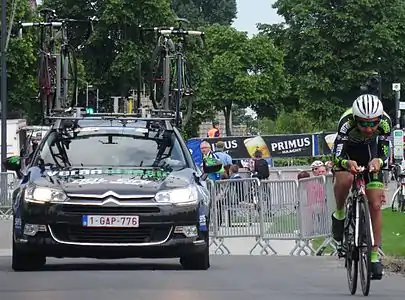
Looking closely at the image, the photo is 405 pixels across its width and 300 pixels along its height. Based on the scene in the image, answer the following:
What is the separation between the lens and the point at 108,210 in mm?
11727

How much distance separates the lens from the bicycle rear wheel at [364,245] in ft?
32.7

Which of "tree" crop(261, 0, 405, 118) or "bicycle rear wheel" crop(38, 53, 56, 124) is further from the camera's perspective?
"tree" crop(261, 0, 405, 118)

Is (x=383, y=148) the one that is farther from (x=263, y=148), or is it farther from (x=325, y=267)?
(x=263, y=148)

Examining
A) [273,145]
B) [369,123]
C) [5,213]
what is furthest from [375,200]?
[273,145]

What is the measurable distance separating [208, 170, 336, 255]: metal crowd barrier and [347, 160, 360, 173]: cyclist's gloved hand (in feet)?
30.5

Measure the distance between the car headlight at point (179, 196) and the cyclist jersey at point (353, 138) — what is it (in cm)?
206

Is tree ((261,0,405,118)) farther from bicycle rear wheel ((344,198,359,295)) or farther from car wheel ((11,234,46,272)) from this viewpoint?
bicycle rear wheel ((344,198,359,295))

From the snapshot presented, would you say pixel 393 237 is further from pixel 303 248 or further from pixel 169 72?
pixel 169 72

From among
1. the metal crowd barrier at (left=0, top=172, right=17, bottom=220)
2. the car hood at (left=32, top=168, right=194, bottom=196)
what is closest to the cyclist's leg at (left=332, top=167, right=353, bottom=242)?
the car hood at (left=32, top=168, right=194, bottom=196)

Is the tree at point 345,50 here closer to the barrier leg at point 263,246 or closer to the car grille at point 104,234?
the barrier leg at point 263,246

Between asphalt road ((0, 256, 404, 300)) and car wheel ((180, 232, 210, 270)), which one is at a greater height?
car wheel ((180, 232, 210, 270))

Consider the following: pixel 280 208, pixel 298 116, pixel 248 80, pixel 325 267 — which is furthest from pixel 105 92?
pixel 325 267

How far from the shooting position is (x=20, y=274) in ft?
40.2

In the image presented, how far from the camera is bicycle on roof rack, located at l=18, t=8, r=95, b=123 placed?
59.8 feet
